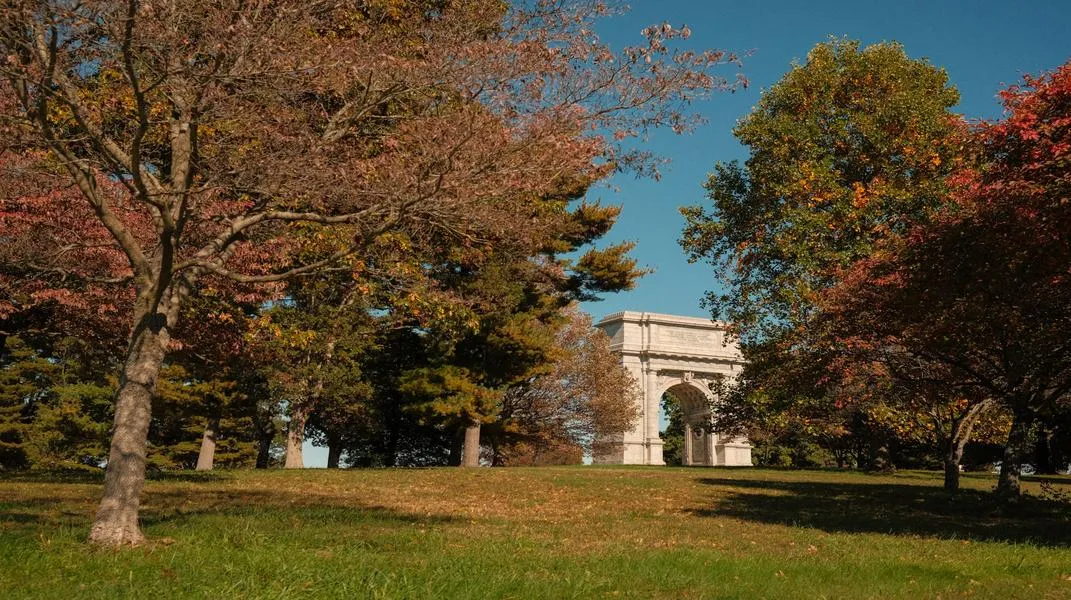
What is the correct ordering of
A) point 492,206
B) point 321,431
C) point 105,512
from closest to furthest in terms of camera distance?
point 105,512, point 492,206, point 321,431

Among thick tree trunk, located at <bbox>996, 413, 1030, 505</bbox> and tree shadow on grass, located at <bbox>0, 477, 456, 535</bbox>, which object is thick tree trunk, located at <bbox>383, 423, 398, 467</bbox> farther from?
thick tree trunk, located at <bbox>996, 413, 1030, 505</bbox>

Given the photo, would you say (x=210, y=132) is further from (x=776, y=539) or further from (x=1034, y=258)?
(x=1034, y=258)

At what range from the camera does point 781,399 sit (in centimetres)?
2266

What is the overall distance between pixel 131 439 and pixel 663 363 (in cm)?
4418

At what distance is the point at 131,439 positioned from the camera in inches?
342

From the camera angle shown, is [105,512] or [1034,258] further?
[1034,258]

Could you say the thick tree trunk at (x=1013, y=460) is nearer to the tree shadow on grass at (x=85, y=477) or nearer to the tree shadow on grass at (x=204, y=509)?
the tree shadow on grass at (x=204, y=509)

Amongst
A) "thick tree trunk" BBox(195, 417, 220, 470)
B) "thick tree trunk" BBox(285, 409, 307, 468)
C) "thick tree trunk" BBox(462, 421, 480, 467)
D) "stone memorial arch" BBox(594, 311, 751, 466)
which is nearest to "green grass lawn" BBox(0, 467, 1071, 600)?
"thick tree trunk" BBox(462, 421, 480, 467)

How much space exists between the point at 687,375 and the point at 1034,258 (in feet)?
133

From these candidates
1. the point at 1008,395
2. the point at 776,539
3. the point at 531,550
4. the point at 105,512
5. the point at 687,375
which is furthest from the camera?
the point at 687,375

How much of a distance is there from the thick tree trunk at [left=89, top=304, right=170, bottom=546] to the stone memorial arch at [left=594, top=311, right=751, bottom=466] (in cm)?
4111

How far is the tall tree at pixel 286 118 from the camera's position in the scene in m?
8.04

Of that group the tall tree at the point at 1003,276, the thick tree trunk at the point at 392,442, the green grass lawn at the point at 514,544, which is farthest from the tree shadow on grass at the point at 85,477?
the thick tree trunk at the point at 392,442

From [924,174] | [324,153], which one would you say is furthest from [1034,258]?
[924,174]
